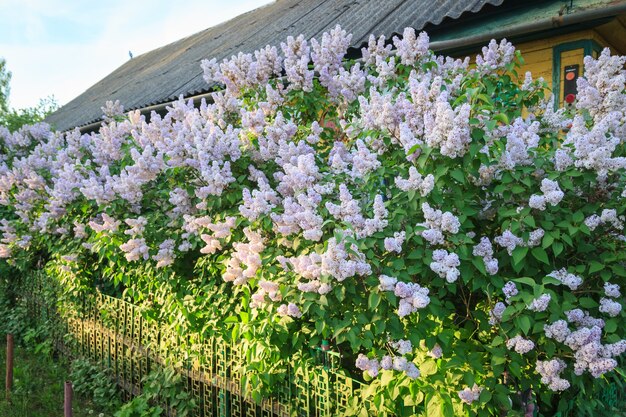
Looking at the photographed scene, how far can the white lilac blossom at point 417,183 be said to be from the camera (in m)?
2.56

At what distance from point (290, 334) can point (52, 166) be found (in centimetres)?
458

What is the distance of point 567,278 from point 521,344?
1.23 feet

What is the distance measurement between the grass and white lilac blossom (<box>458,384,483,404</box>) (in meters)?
3.29

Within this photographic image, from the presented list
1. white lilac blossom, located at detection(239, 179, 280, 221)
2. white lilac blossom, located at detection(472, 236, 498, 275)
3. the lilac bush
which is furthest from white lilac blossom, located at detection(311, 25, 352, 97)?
white lilac blossom, located at detection(472, 236, 498, 275)

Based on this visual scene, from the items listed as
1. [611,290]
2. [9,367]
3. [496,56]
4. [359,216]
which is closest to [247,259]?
[359,216]

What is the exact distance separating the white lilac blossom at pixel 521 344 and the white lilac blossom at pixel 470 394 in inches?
10.8

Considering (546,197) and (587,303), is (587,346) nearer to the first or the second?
(587,303)

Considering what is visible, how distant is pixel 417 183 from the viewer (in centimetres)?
262

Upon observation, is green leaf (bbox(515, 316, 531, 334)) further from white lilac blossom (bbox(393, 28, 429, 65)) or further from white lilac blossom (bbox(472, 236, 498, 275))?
white lilac blossom (bbox(393, 28, 429, 65))

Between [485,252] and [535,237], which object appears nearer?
[535,237]

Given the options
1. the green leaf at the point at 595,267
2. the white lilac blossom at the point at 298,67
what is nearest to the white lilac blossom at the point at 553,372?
the green leaf at the point at 595,267

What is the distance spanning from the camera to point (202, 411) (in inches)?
163

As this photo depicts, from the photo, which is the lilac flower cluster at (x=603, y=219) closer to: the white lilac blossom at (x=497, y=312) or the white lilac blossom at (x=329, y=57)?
the white lilac blossom at (x=497, y=312)

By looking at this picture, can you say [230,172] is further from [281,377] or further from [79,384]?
[79,384]
